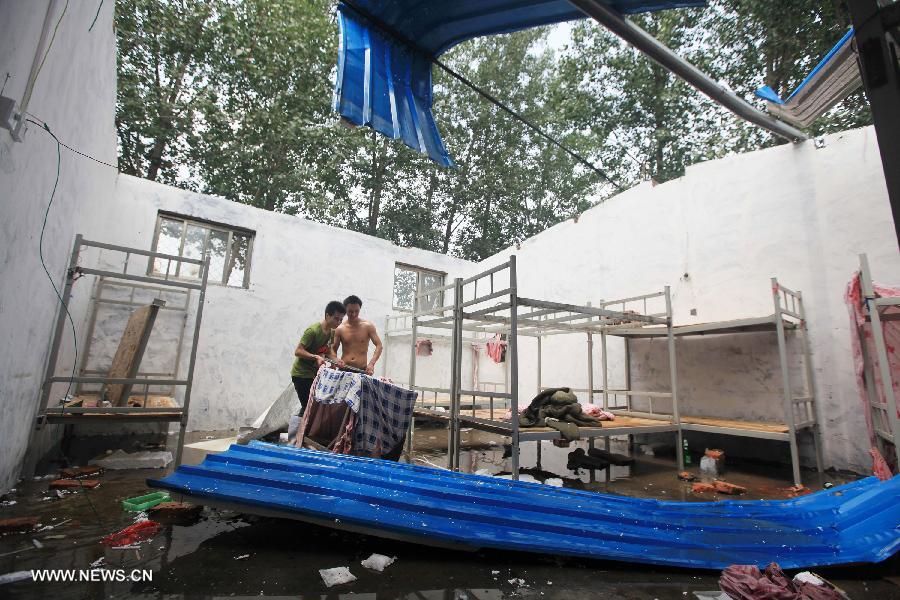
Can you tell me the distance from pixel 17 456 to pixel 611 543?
16.1 ft

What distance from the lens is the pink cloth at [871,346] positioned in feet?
13.1

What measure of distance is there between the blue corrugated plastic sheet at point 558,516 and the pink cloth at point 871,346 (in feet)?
5.74

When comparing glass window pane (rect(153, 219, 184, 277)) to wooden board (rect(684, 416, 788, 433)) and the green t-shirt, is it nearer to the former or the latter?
the green t-shirt

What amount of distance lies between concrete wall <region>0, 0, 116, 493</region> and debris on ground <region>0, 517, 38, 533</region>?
857 mm

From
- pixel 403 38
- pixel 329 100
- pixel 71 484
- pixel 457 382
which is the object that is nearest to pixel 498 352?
pixel 457 382

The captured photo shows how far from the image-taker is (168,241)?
755 centimetres

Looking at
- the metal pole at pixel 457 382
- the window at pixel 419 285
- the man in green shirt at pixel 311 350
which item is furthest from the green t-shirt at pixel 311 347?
the window at pixel 419 285

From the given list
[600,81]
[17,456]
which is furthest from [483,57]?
[17,456]

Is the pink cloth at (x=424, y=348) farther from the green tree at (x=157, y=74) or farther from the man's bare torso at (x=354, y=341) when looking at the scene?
the green tree at (x=157, y=74)

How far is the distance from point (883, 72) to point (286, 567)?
3.19 metres

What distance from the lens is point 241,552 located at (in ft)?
7.89

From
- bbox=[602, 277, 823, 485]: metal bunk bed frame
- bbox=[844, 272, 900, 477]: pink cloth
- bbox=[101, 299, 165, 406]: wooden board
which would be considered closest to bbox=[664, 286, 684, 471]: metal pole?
bbox=[602, 277, 823, 485]: metal bunk bed frame

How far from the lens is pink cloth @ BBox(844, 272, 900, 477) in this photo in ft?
13.1

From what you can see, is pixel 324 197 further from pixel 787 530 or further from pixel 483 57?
pixel 787 530
